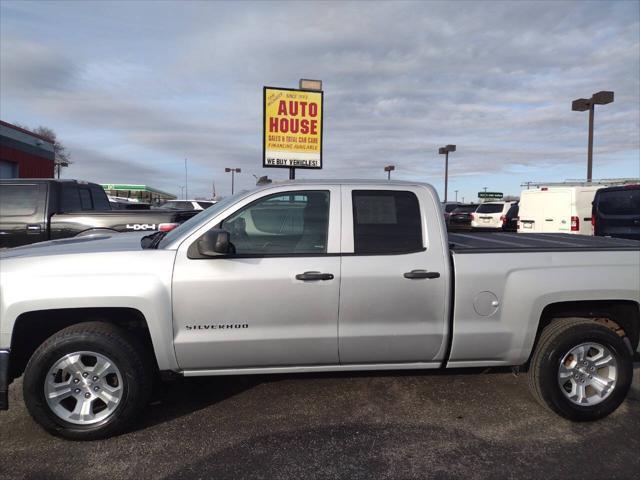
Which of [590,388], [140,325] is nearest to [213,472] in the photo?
[140,325]

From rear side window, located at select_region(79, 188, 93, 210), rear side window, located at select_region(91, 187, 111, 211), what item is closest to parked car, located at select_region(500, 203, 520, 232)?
rear side window, located at select_region(91, 187, 111, 211)

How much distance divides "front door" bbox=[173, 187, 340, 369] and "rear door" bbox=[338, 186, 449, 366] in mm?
113

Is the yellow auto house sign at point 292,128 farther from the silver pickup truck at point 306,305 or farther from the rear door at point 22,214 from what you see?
the silver pickup truck at point 306,305

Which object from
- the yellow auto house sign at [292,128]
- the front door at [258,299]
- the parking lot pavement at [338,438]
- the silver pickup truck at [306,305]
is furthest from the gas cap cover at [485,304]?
the yellow auto house sign at [292,128]

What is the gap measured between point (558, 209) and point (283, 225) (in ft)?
38.5

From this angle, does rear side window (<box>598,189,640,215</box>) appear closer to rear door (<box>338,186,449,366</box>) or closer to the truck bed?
the truck bed

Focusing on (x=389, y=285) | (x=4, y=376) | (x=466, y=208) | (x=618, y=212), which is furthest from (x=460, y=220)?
(x=4, y=376)

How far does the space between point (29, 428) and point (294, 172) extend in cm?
1288

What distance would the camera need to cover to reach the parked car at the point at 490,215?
2097 centimetres

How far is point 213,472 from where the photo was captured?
9.31ft

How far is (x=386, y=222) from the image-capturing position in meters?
3.55

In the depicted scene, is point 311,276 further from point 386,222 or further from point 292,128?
point 292,128

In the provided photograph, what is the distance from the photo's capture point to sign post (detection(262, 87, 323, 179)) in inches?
581

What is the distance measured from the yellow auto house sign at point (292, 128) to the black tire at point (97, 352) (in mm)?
12006
